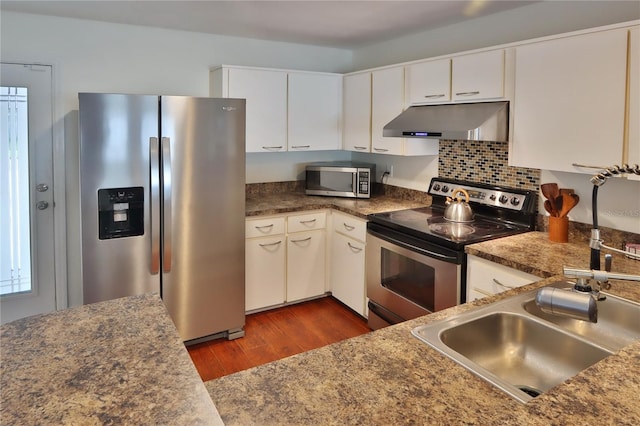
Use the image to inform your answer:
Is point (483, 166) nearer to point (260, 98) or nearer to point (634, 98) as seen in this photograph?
point (634, 98)

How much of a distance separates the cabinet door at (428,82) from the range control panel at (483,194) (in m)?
0.65

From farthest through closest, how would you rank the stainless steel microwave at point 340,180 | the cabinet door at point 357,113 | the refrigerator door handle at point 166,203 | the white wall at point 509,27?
the stainless steel microwave at point 340,180 < the cabinet door at point 357,113 < the refrigerator door handle at point 166,203 < the white wall at point 509,27

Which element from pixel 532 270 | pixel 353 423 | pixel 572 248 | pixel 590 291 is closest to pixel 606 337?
pixel 590 291

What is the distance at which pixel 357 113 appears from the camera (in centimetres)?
382

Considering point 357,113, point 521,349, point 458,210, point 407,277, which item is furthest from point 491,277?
point 357,113

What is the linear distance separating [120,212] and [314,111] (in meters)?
1.82

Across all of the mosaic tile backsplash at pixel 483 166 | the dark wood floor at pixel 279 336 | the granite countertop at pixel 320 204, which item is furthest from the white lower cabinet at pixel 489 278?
the dark wood floor at pixel 279 336

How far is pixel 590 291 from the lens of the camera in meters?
1.32

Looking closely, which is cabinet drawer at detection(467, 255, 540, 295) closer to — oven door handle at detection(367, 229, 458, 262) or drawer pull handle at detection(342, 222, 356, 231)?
oven door handle at detection(367, 229, 458, 262)

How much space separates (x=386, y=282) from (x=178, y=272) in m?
1.40

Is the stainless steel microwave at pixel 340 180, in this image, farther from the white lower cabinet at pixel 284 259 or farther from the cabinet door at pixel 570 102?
the cabinet door at pixel 570 102

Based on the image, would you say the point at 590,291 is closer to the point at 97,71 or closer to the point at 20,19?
the point at 97,71

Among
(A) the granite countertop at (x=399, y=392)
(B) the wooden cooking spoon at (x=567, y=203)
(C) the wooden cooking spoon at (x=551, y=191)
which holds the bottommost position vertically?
(A) the granite countertop at (x=399, y=392)

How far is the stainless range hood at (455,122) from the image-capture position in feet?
8.45
